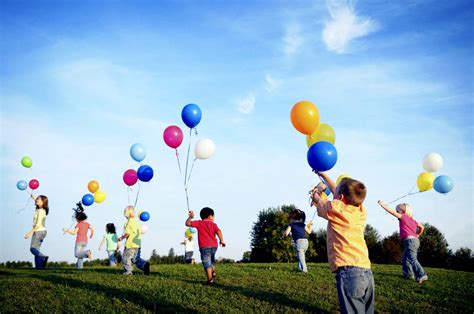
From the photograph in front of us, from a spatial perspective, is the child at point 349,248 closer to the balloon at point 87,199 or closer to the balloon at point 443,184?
the balloon at point 443,184

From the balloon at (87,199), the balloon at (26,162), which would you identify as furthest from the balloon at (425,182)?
the balloon at (26,162)

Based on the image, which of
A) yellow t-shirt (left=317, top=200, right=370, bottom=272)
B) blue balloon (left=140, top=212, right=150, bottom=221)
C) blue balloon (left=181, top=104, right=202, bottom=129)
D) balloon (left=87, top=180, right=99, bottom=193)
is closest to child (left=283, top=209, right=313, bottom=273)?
blue balloon (left=181, top=104, right=202, bottom=129)

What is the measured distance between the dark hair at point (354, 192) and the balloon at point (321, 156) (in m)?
2.68

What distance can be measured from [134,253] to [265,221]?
30.6m

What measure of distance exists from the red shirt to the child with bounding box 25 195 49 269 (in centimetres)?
742

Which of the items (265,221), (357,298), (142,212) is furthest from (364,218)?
(265,221)

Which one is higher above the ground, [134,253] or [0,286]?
[134,253]

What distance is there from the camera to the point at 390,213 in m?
9.28

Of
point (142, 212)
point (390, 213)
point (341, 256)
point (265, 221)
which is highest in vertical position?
point (265, 221)

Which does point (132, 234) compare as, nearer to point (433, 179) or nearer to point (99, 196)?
point (99, 196)

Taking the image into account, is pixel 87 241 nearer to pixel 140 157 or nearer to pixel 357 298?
pixel 140 157

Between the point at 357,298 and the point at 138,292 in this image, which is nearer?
the point at 357,298

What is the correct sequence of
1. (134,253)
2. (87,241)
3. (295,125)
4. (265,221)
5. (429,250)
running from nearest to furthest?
(295,125) → (134,253) → (87,241) → (429,250) → (265,221)

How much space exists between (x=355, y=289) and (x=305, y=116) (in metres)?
5.31
